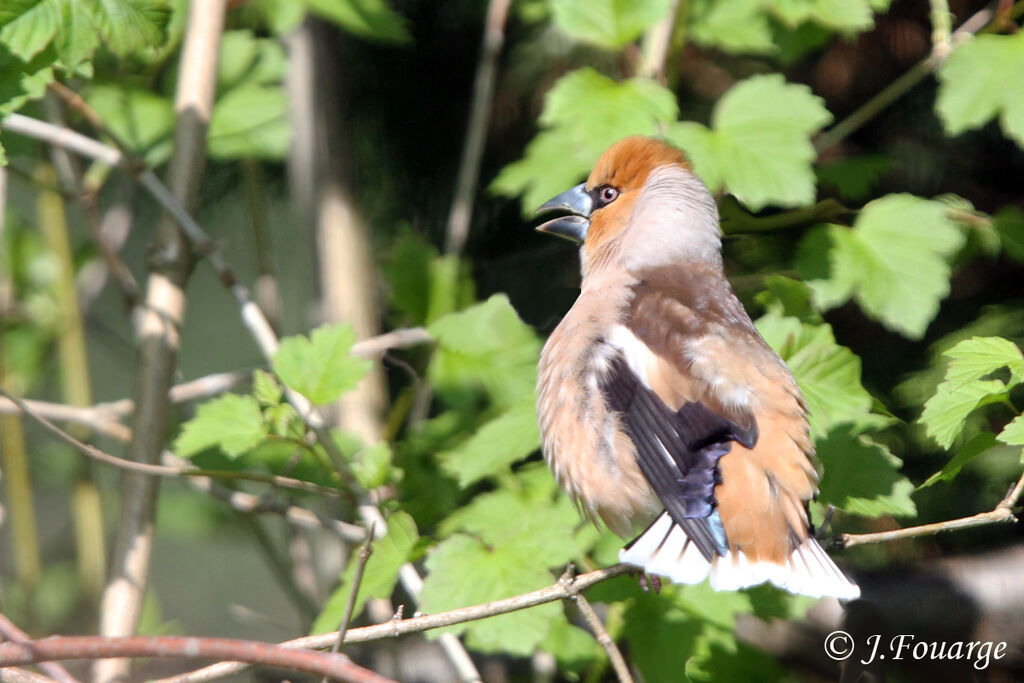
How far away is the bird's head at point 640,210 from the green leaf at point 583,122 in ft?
0.29

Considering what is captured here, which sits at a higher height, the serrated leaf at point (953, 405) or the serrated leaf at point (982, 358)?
the serrated leaf at point (982, 358)

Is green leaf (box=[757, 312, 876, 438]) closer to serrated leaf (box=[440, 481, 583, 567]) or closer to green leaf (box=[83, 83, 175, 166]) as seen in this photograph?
serrated leaf (box=[440, 481, 583, 567])

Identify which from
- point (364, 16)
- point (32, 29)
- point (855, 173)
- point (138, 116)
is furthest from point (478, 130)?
point (32, 29)

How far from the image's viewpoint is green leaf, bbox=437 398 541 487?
234 cm

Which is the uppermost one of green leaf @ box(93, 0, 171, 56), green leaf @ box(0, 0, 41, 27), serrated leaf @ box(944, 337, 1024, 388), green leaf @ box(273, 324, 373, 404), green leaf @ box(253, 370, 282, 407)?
green leaf @ box(0, 0, 41, 27)

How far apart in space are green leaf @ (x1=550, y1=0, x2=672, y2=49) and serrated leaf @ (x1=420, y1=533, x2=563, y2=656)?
1.21m

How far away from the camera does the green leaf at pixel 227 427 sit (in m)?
2.30

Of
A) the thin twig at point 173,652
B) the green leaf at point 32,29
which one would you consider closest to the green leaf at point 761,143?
the green leaf at point 32,29

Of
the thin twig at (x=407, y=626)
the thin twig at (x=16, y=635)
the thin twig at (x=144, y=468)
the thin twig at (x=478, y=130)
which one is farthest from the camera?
the thin twig at (x=478, y=130)

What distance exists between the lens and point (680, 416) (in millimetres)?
2107

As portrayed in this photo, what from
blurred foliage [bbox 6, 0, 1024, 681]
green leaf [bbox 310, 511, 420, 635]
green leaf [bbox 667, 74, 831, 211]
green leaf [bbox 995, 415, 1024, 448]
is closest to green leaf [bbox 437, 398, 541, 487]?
blurred foliage [bbox 6, 0, 1024, 681]

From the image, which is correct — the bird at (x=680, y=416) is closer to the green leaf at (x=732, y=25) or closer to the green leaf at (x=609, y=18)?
the green leaf at (x=609, y=18)

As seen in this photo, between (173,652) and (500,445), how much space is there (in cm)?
113

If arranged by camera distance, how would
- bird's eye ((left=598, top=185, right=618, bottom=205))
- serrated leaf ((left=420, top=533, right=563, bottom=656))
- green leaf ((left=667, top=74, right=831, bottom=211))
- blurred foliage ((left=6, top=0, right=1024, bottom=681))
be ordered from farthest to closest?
bird's eye ((left=598, top=185, right=618, bottom=205))
green leaf ((left=667, top=74, right=831, bottom=211))
blurred foliage ((left=6, top=0, right=1024, bottom=681))
serrated leaf ((left=420, top=533, right=563, bottom=656))
